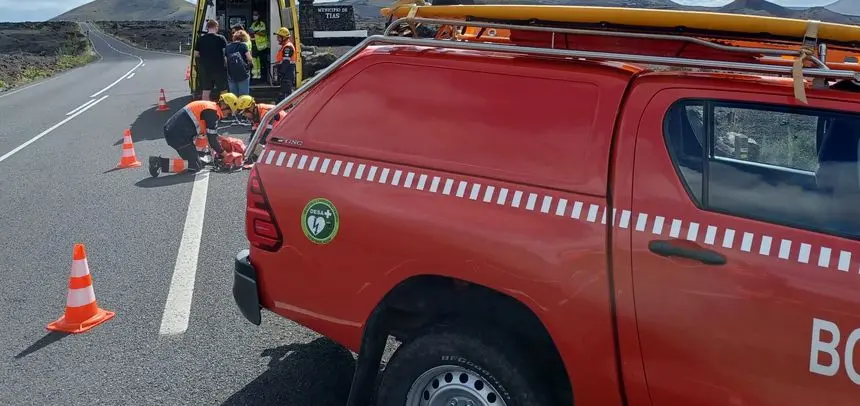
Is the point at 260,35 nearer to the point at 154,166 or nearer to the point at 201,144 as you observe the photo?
the point at 201,144

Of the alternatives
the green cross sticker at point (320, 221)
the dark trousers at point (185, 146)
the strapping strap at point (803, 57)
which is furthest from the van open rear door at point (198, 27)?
the strapping strap at point (803, 57)

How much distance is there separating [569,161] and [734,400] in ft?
3.38

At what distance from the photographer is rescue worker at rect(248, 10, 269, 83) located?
15.8m

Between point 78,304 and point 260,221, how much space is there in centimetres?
211

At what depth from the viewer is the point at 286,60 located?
13828 millimetres

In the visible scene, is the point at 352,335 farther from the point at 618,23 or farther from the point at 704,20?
the point at 704,20

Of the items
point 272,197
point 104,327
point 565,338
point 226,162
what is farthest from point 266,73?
point 565,338

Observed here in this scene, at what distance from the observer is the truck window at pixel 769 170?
7.73 feet

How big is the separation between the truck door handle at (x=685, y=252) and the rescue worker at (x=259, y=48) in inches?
580

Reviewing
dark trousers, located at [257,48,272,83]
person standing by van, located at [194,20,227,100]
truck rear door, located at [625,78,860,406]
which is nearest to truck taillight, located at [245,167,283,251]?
truck rear door, located at [625,78,860,406]

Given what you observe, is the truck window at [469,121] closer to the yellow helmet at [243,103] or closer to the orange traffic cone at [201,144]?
the yellow helmet at [243,103]

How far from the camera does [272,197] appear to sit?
3350 millimetres

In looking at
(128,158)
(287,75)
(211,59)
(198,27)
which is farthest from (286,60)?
(128,158)

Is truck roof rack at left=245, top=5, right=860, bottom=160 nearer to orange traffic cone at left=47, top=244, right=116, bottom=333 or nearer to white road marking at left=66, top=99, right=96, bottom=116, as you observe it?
orange traffic cone at left=47, top=244, right=116, bottom=333
